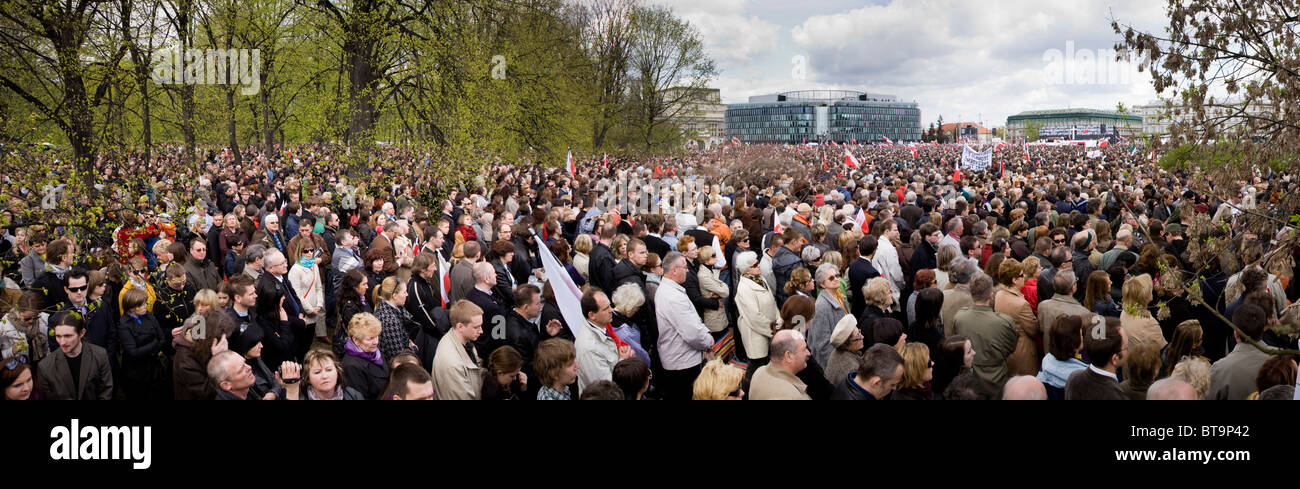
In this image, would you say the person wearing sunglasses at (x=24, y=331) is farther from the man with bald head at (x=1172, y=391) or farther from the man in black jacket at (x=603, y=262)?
the man with bald head at (x=1172, y=391)

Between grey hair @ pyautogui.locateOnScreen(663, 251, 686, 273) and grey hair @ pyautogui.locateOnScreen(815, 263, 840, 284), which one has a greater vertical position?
grey hair @ pyautogui.locateOnScreen(663, 251, 686, 273)

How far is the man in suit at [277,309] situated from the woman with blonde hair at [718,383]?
144 inches

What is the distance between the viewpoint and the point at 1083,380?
13.3 ft

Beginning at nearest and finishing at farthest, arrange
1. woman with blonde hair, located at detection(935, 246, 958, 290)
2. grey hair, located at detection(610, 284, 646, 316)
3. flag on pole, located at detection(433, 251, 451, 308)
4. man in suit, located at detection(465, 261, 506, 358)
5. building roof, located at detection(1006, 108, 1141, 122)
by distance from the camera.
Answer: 1. grey hair, located at detection(610, 284, 646, 316)
2. man in suit, located at detection(465, 261, 506, 358)
3. woman with blonde hair, located at detection(935, 246, 958, 290)
4. flag on pole, located at detection(433, 251, 451, 308)
5. building roof, located at detection(1006, 108, 1141, 122)

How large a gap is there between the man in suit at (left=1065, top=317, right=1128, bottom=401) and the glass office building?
15117 cm

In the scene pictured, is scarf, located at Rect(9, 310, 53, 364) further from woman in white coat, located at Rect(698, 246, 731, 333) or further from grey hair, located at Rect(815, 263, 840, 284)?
grey hair, located at Rect(815, 263, 840, 284)

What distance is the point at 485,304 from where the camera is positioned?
6133mm

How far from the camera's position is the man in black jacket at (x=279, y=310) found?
6.19 m

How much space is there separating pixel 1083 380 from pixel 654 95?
36.2m

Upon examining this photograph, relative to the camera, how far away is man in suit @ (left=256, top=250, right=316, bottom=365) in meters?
6.12

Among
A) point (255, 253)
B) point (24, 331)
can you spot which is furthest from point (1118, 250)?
point (24, 331)

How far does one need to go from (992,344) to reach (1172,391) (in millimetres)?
1478

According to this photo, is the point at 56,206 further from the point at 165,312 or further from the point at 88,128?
the point at 88,128

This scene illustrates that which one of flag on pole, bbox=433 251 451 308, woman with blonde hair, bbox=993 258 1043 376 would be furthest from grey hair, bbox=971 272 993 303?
flag on pole, bbox=433 251 451 308
